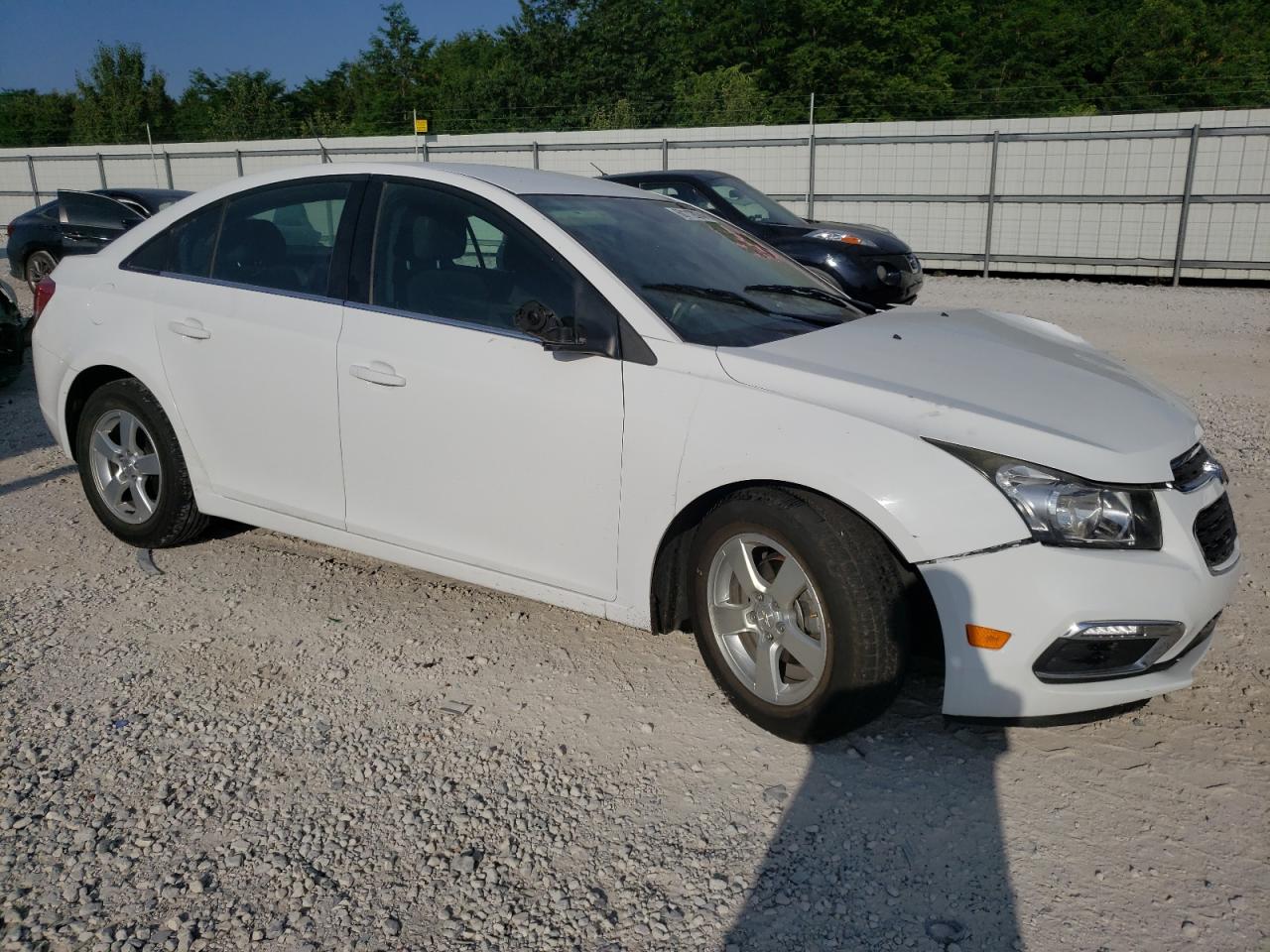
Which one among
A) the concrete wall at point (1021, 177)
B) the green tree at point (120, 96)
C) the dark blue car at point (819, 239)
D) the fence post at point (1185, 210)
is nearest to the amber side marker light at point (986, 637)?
the dark blue car at point (819, 239)

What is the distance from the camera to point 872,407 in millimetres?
2994

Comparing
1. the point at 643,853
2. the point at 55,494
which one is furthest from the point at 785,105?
the point at 643,853

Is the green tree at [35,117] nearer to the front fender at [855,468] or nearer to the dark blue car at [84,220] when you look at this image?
the dark blue car at [84,220]

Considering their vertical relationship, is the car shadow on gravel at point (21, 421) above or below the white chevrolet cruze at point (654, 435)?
below

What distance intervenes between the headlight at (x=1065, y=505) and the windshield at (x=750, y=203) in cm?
889

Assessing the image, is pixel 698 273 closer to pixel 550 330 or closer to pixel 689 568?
pixel 550 330

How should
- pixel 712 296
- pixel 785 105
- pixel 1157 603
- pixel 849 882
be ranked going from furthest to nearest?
1. pixel 785 105
2. pixel 712 296
3. pixel 1157 603
4. pixel 849 882

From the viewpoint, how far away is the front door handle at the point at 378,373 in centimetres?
372

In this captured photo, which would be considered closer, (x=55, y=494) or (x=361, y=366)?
(x=361, y=366)

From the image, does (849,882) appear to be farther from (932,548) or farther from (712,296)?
(712,296)

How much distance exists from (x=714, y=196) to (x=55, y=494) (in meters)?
7.52

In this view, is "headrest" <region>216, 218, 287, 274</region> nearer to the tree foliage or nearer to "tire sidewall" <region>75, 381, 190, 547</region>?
"tire sidewall" <region>75, 381, 190, 547</region>

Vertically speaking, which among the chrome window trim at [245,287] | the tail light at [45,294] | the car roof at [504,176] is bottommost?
the tail light at [45,294]

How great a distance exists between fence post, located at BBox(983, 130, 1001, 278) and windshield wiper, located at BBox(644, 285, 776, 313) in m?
14.6
